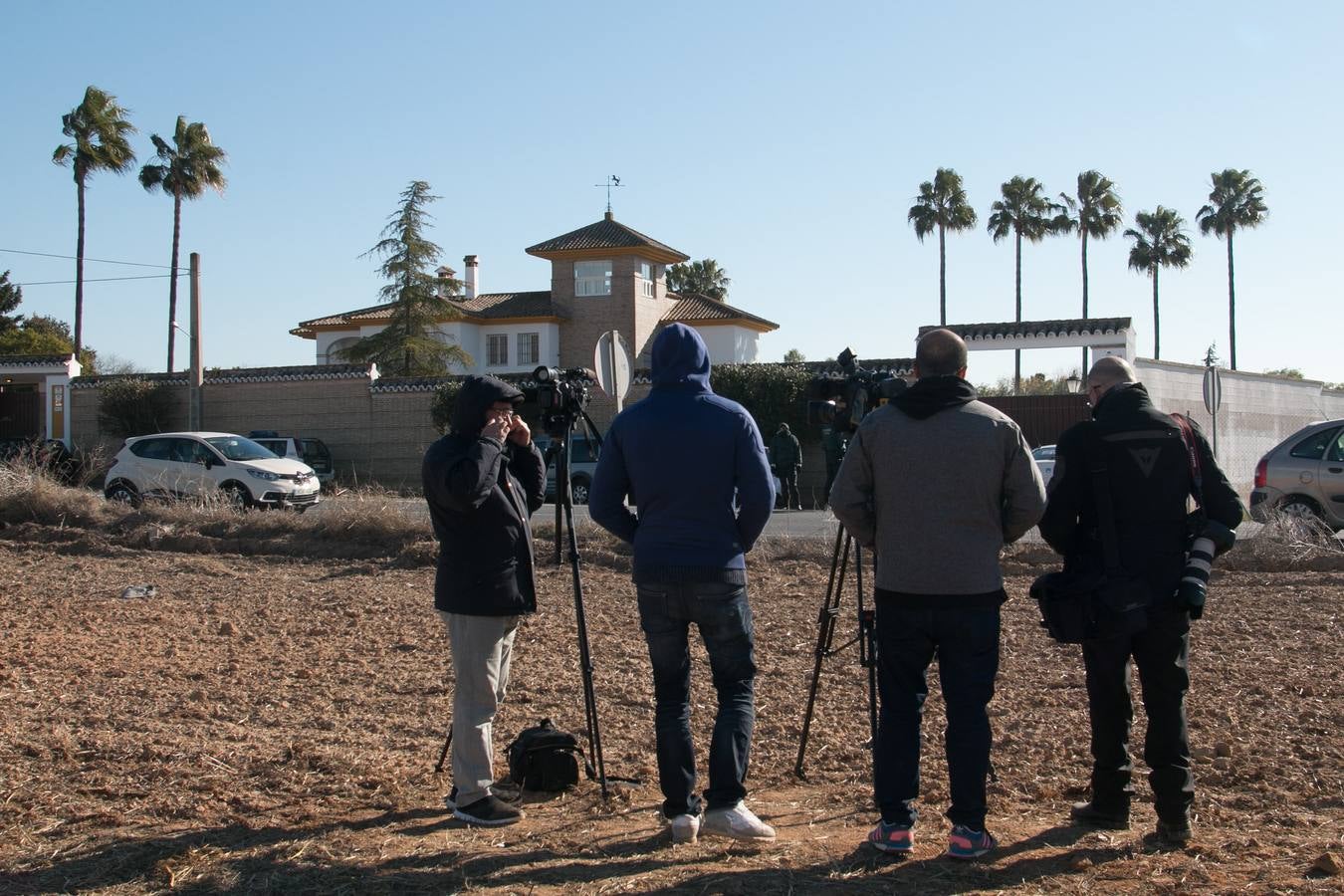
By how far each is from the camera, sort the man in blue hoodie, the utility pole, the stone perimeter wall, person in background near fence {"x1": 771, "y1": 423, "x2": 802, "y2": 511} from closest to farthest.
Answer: the man in blue hoodie, person in background near fence {"x1": 771, "y1": 423, "x2": 802, "y2": 511}, the stone perimeter wall, the utility pole

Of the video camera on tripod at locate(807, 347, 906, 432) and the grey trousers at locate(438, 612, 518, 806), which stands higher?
the video camera on tripod at locate(807, 347, 906, 432)

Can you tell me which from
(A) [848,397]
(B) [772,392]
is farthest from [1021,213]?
(A) [848,397]

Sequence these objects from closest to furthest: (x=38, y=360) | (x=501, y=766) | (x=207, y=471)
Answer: (x=501, y=766)
(x=207, y=471)
(x=38, y=360)

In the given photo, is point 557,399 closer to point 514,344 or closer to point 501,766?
point 501,766

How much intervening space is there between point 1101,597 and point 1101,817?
895 mm

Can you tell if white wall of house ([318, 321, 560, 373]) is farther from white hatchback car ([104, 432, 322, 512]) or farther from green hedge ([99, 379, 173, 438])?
white hatchback car ([104, 432, 322, 512])

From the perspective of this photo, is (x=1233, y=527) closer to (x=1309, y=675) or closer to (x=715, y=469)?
(x=715, y=469)

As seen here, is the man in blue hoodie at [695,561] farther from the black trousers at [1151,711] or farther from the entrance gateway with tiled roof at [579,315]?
the entrance gateway with tiled roof at [579,315]

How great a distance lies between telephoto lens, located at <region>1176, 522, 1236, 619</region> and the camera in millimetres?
4352

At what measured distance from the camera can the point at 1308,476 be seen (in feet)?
46.3

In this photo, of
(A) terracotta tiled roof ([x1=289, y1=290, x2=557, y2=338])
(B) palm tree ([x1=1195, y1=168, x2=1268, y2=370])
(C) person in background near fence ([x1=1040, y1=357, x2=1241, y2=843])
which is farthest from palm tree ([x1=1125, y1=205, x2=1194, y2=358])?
(C) person in background near fence ([x1=1040, y1=357, x2=1241, y2=843])

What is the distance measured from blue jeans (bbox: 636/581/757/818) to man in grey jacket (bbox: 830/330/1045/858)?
0.51 m

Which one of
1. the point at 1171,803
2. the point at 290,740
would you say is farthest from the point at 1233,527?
the point at 290,740

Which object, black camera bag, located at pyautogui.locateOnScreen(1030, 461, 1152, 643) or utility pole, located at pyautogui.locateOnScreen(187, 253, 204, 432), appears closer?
black camera bag, located at pyautogui.locateOnScreen(1030, 461, 1152, 643)
